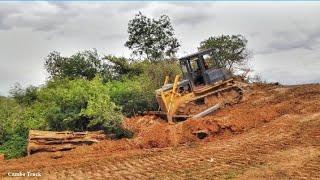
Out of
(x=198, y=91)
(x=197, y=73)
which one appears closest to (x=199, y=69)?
(x=197, y=73)

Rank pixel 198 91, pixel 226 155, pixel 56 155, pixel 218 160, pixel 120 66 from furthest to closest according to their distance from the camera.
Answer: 1. pixel 120 66
2. pixel 198 91
3. pixel 56 155
4. pixel 226 155
5. pixel 218 160

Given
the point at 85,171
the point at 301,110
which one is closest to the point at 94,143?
the point at 85,171

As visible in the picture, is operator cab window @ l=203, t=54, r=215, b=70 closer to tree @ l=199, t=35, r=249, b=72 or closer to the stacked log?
the stacked log

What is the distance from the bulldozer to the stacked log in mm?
3904

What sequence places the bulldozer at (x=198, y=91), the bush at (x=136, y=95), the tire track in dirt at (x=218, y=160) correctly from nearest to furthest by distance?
the tire track in dirt at (x=218, y=160), the bulldozer at (x=198, y=91), the bush at (x=136, y=95)

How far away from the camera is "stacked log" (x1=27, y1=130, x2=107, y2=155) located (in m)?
18.9

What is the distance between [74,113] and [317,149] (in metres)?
12.4

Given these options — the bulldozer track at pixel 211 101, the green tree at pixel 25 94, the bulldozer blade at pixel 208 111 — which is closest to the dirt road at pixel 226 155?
the bulldozer blade at pixel 208 111

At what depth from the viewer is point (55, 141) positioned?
1912 centimetres

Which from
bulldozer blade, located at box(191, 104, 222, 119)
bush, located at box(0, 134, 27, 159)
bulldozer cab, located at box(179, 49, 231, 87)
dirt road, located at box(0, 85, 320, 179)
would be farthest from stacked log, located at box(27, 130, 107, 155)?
bulldozer cab, located at box(179, 49, 231, 87)

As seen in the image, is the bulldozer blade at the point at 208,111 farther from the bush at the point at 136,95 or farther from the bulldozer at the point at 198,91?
the bush at the point at 136,95

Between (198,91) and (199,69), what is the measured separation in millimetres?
1292

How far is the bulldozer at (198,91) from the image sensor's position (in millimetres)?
21569

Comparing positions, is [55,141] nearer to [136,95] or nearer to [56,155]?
[56,155]
